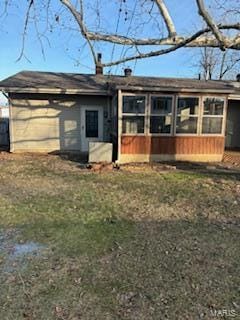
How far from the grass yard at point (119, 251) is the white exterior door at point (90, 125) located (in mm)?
6088

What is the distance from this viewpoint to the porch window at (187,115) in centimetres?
1166

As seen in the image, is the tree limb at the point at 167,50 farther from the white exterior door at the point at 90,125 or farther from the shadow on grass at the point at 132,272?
the white exterior door at the point at 90,125

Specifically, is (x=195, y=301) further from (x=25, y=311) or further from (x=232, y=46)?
(x=232, y=46)

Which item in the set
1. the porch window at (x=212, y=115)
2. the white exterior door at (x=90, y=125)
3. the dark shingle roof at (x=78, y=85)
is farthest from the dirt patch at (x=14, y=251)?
the white exterior door at (x=90, y=125)

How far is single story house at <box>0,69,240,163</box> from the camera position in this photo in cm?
1143

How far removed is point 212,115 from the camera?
11.8m

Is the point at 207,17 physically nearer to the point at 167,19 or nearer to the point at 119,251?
the point at 167,19

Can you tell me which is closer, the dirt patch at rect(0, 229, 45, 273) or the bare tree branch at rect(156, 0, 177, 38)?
the dirt patch at rect(0, 229, 45, 273)

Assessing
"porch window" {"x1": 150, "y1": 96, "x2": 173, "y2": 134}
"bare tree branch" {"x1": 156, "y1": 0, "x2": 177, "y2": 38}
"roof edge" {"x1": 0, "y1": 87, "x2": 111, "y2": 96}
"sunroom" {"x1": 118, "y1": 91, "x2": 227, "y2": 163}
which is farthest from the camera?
"roof edge" {"x1": 0, "y1": 87, "x2": 111, "y2": 96}

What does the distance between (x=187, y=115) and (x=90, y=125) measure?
176 inches

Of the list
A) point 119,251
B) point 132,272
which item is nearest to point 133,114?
point 119,251

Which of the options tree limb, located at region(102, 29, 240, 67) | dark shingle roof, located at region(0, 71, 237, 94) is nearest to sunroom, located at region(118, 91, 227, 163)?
dark shingle roof, located at region(0, 71, 237, 94)

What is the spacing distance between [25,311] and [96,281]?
0.81 meters

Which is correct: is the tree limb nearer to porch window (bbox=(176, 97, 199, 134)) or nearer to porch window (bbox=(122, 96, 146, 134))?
porch window (bbox=(122, 96, 146, 134))
